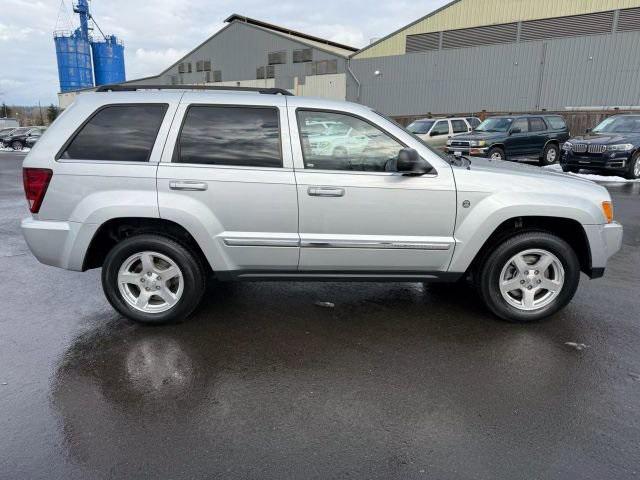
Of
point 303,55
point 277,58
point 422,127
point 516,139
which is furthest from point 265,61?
point 516,139

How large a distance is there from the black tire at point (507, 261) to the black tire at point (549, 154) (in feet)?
44.4

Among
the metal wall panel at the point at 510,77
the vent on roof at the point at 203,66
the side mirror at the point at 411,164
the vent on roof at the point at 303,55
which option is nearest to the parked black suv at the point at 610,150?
the side mirror at the point at 411,164

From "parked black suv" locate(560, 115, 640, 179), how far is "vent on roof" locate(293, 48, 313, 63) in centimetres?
2862

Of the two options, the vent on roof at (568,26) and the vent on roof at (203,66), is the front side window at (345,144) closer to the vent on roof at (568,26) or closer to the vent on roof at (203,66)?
the vent on roof at (568,26)

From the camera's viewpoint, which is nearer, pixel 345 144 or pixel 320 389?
pixel 320 389

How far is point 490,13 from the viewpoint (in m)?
28.5

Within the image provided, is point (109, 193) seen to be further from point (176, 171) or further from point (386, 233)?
point (386, 233)

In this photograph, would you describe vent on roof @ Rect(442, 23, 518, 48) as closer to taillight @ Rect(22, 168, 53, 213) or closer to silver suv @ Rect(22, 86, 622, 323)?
silver suv @ Rect(22, 86, 622, 323)

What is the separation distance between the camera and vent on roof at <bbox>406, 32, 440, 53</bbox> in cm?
3078

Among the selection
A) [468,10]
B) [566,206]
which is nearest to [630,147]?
[566,206]

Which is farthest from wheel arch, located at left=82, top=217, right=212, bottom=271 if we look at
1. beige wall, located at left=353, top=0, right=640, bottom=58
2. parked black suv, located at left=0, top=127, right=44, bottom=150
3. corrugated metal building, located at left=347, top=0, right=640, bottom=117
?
parked black suv, located at left=0, top=127, right=44, bottom=150

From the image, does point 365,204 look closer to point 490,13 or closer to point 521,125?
point 521,125

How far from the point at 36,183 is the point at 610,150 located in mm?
13494

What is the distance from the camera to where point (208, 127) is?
3.74 meters
